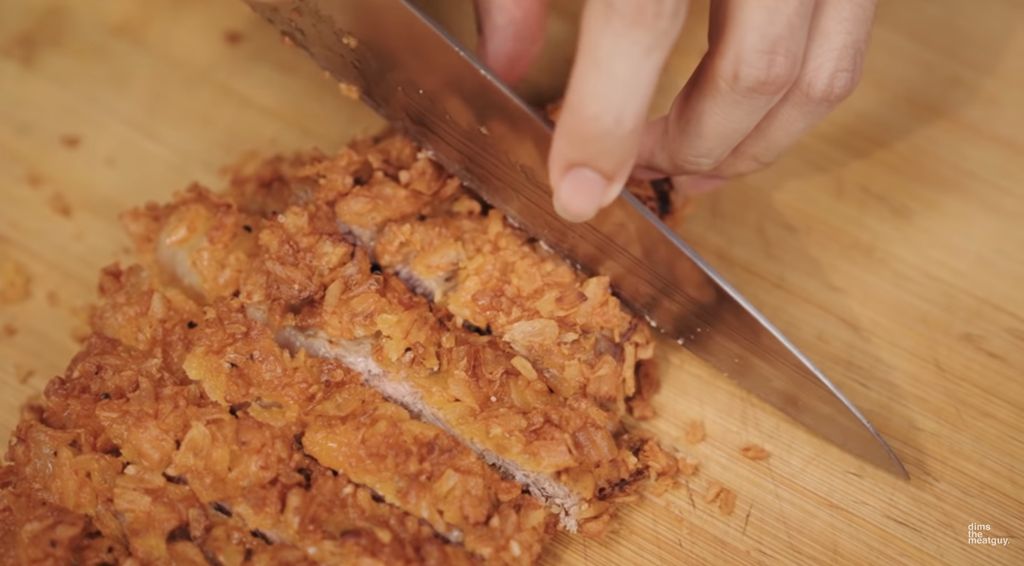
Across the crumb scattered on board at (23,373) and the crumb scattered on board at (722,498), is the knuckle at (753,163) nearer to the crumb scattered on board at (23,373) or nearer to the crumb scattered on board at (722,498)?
the crumb scattered on board at (722,498)

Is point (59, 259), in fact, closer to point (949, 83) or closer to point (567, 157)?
point (567, 157)

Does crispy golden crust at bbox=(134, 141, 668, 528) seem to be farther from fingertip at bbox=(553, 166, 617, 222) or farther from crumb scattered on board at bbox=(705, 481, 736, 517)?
fingertip at bbox=(553, 166, 617, 222)

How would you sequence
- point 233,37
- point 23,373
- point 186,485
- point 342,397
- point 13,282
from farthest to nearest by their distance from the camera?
1. point 233,37
2. point 13,282
3. point 23,373
4. point 342,397
5. point 186,485

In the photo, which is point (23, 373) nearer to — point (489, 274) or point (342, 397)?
point (342, 397)

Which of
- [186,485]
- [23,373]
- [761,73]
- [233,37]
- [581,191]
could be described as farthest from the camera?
[233,37]

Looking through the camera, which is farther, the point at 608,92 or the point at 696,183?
the point at 696,183

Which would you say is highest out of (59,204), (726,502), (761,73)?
(761,73)

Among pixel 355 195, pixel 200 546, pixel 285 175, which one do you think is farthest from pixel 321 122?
pixel 200 546

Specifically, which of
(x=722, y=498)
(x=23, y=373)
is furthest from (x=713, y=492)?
(x=23, y=373)
